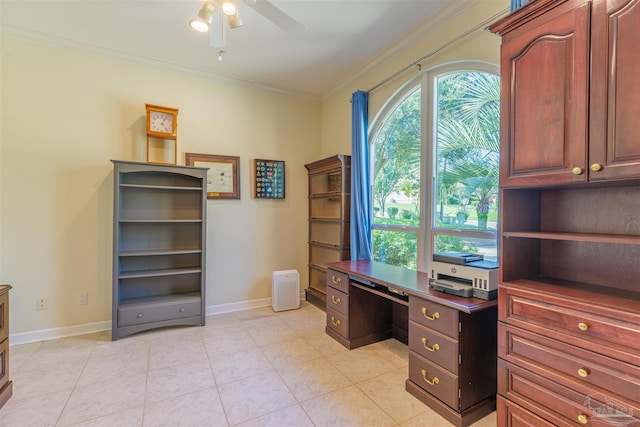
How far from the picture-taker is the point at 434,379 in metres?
1.93

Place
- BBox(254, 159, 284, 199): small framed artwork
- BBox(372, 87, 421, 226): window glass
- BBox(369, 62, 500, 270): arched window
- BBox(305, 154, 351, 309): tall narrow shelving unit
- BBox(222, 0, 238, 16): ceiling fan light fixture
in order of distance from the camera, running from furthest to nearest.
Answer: BBox(254, 159, 284, 199): small framed artwork < BBox(305, 154, 351, 309): tall narrow shelving unit < BBox(372, 87, 421, 226): window glass < BBox(369, 62, 500, 270): arched window < BBox(222, 0, 238, 16): ceiling fan light fixture

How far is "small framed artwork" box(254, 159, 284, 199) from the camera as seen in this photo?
13.1ft

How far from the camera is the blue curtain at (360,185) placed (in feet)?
10.9

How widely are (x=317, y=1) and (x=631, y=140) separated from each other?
7.50 ft

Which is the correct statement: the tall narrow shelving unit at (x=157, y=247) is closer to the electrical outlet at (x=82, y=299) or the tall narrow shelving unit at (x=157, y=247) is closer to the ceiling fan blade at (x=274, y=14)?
the electrical outlet at (x=82, y=299)

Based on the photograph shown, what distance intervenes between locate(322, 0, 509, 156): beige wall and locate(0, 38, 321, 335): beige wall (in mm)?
1044

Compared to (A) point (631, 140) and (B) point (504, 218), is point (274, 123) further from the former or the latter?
(A) point (631, 140)

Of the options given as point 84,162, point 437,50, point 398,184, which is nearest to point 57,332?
point 84,162

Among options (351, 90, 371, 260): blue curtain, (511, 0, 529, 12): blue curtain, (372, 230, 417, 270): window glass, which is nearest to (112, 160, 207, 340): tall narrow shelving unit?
(351, 90, 371, 260): blue curtain

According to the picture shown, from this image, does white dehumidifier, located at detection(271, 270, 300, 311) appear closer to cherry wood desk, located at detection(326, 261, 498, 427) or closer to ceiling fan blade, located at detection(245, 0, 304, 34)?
cherry wood desk, located at detection(326, 261, 498, 427)

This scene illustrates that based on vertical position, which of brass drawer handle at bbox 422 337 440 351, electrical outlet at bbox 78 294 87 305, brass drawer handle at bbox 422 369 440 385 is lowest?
brass drawer handle at bbox 422 369 440 385

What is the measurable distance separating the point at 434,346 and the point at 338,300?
1137 mm

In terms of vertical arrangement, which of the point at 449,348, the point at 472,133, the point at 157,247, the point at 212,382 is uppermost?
the point at 472,133

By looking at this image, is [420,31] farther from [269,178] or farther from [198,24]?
[269,178]
